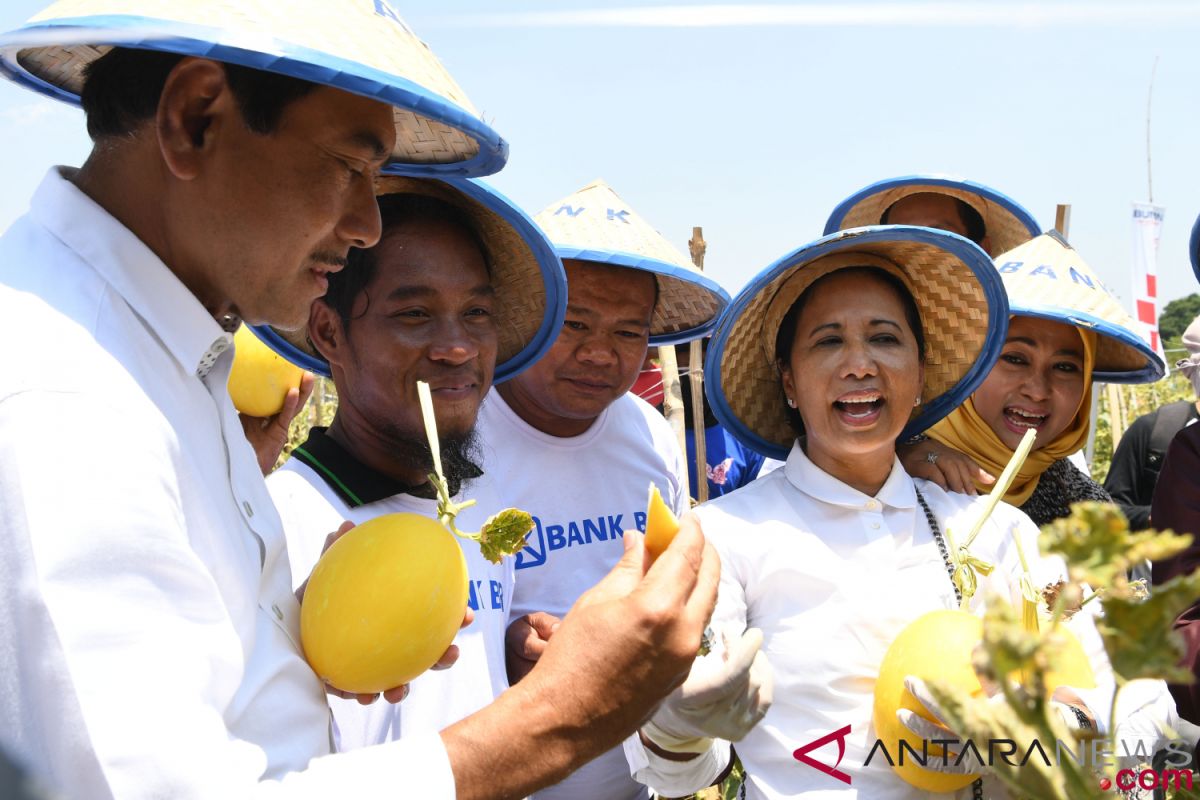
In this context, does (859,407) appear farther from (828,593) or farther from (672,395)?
(672,395)

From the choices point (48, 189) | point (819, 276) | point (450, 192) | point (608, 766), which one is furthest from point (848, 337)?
point (48, 189)

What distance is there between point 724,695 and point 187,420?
1084mm

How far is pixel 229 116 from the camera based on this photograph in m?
1.44

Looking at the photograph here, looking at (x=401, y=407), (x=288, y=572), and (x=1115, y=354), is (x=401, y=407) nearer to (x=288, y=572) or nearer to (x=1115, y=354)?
(x=288, y=572)

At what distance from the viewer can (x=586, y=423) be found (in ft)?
10.9

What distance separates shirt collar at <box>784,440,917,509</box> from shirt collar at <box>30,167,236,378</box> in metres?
1.69

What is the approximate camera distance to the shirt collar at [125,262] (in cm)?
135

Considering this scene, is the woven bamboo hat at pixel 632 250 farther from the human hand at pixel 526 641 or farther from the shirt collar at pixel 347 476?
the human hand at pixel 526 641

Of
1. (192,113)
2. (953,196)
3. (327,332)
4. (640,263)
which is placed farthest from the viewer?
(953,196)

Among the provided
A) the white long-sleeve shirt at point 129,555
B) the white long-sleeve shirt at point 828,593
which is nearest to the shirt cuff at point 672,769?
the white long-sleeve shirt at point 828,593

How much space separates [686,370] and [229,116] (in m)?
5.08

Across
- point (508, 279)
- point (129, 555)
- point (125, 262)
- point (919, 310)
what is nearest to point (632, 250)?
point (508, 279)

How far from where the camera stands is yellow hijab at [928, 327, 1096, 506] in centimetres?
326

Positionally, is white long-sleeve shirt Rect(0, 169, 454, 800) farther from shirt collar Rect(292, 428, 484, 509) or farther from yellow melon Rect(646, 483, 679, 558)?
shirt collar Rect(292, 428, 484, 509)
